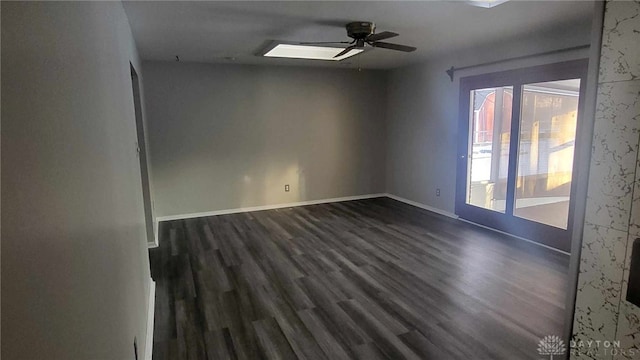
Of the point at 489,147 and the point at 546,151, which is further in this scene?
the point at 489,147

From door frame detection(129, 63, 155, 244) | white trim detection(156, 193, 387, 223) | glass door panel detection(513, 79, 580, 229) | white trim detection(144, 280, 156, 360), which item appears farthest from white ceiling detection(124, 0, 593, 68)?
white trim detection(156, 193, 387, 223)

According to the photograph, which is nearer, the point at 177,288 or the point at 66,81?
the point at 66,81

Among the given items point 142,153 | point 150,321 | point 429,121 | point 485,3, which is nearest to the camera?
point 150,321

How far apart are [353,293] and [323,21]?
2.49m

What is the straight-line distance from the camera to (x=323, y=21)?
3.30 m

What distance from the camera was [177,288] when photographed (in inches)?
129

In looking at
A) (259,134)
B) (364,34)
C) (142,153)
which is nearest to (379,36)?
(364,34)

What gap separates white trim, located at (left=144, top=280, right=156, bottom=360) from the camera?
2.30 meters

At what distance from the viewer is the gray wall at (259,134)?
5.48 m

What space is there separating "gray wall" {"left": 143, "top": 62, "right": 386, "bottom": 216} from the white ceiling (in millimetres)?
1031

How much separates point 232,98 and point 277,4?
10.4ft

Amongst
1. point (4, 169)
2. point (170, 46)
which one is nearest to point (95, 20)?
point (4, 169)

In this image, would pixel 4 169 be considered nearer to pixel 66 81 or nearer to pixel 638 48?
pixel 66 81

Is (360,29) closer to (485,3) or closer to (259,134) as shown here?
(485,3)
